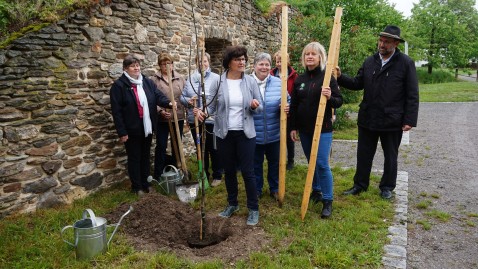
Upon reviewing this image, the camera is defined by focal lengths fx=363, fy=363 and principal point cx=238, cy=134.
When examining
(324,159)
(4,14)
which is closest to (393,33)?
(324,159)

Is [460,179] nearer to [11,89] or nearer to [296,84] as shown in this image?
[296,84]

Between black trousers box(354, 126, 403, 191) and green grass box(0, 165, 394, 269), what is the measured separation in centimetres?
22

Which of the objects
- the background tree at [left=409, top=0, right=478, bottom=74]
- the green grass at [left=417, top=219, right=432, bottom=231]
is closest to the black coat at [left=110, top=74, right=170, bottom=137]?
the green grass at [left=417, top=219, right=432, bottom=231]

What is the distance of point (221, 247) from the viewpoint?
141 inches

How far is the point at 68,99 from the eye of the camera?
456cm

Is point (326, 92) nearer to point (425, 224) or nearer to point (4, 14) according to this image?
point (425, 224)

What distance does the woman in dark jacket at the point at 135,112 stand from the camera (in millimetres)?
4641

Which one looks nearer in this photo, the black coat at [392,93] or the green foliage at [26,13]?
the green foliage at [26,13]

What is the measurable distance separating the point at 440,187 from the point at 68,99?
17.7 feet

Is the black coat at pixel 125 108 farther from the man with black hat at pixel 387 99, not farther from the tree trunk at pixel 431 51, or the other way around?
the tree trunk at pixel 431 51

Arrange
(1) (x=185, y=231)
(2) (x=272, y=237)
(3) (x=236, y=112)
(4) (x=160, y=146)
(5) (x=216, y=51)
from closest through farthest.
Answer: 1. (2) (x=272, y=237)
2. (3) (x=236, y=112)
3. (1) (x=185, y=231)
4. (4) (x=160, y=146)
5. (5) (x=216, y=51)

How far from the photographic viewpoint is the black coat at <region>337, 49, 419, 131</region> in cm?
442

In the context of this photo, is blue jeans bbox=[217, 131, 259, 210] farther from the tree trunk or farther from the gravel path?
the tree trunk

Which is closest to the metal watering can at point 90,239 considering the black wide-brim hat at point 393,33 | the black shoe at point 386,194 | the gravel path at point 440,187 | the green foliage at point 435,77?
the gravel path at point 440,187
